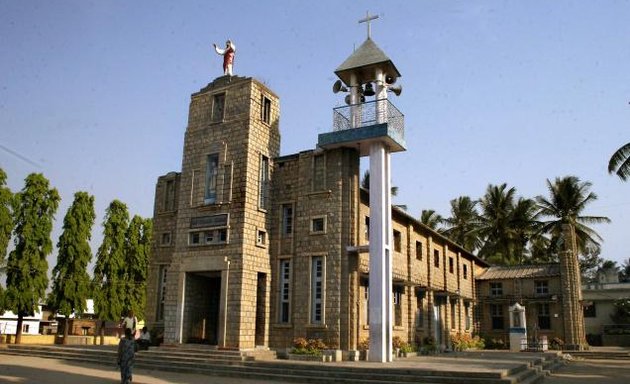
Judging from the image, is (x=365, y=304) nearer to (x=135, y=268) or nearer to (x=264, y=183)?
(x=264, y=183)

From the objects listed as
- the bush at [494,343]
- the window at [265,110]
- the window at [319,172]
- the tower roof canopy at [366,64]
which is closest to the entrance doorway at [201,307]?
the window at [319,172]

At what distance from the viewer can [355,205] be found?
65.8 ft

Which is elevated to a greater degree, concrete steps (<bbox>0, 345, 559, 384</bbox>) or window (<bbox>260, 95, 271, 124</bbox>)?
window (<bbox>260, 95, 271, 124</bbox>)

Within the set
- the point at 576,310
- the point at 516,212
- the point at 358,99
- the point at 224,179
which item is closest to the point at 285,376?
the point at 224,179

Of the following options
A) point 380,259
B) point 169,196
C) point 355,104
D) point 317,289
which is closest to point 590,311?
point 380,259

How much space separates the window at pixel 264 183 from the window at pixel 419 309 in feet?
33.3

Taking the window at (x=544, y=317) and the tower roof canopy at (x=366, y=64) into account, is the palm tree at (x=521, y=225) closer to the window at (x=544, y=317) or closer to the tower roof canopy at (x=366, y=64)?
the window at (x=544, y=317)

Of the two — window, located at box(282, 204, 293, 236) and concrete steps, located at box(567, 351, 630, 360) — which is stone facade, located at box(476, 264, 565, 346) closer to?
concrete steps, located at box(567, 351, 630, 360)

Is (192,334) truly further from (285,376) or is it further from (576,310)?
(576,310)

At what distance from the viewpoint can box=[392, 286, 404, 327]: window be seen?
76.8ft

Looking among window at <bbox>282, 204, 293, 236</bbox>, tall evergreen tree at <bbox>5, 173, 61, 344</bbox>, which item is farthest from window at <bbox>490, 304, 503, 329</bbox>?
tall evergreen tree at <bbox>5, 173, 61, 344</bbox>

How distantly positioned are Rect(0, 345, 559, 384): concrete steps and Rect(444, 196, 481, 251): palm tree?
92.5ft

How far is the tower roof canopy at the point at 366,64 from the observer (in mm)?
20328

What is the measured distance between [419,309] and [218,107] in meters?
14.0
